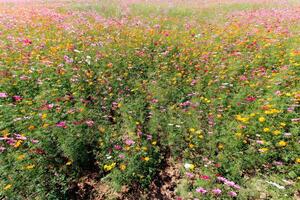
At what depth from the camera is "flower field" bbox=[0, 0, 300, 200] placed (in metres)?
3.18

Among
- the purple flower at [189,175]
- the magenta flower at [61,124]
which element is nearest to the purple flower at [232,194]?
the purple flower at [189,175]

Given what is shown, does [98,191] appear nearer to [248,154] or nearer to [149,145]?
[149,145]

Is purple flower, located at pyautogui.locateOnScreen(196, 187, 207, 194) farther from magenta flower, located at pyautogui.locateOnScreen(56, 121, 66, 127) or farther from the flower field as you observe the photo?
magenta flower, located at pyautogui.locateOnScreen(56, 121, 66, 127)

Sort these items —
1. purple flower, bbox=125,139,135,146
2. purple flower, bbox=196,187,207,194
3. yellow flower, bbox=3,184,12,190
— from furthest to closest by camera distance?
purple flower, bbox=125,139,135,146 < purple flower, bbox=196,187,207,194 < yellow flower, bbox=3,184,12,190

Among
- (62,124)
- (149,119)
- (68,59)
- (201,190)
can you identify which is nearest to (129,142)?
(149,119)

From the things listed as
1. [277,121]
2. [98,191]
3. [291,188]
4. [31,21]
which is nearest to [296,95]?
[277,121]

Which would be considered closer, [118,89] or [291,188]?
[291,188]

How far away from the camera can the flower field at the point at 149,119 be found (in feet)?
10.4

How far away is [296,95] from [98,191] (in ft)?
14.0

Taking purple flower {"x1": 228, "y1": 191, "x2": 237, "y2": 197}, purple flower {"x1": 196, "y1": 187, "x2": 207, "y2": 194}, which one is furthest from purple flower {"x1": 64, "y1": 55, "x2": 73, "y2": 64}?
purple flower {"x1": 228, "y1": 191, "x2": 237, "y2": 197}

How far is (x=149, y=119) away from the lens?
4.48 m

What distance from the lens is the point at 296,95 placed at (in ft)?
13.0

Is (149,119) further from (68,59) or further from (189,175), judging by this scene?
(68,59)

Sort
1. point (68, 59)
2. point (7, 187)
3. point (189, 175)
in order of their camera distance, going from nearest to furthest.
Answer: point (7, 187)
point (189, 175)
point (68, 59)
